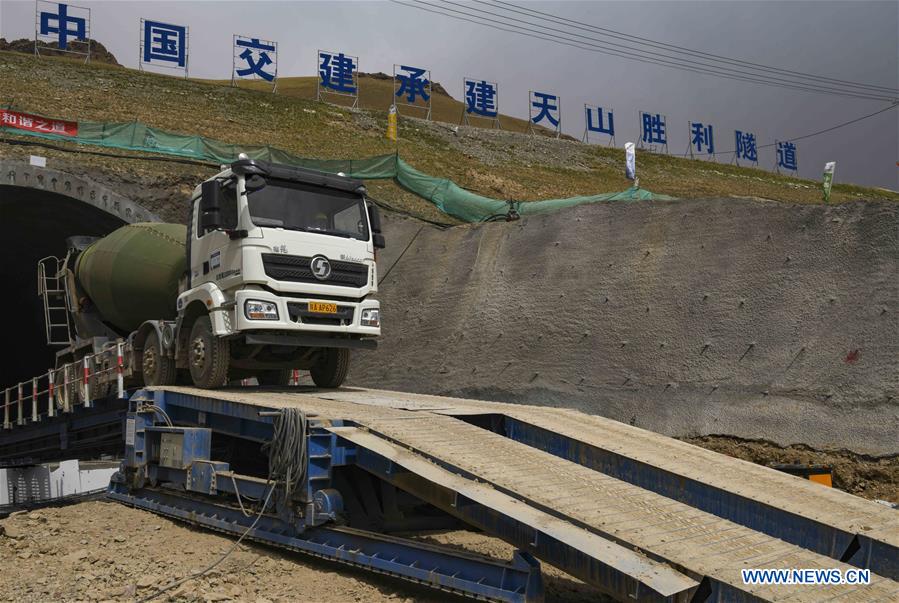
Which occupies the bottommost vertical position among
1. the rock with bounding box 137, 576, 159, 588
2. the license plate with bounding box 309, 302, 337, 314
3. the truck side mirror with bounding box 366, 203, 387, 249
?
the rock with bounding box 137, 576, 159, 588

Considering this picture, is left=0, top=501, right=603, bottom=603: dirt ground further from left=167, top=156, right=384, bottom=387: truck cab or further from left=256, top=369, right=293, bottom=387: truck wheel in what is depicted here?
left=256, top=369, right=293, bottom=387: truck wheel

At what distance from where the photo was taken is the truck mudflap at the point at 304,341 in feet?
30.2

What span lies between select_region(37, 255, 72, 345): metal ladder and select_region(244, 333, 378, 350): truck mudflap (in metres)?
7.48

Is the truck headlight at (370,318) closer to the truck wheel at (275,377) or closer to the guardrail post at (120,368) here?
the truck wheel at (275,377)

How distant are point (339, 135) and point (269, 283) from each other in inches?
1048

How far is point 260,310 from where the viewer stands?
9125mm

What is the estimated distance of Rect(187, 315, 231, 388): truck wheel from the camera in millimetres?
9727

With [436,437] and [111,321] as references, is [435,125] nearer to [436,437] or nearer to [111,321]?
[111,321]

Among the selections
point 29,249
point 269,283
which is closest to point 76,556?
point 269,283

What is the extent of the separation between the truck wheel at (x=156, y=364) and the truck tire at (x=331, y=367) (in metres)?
2.11

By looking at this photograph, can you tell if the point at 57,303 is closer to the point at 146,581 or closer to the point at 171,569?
the point at 171,569

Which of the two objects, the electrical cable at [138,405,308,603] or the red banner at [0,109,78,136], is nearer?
the electrical cable at [138,405,308,603]

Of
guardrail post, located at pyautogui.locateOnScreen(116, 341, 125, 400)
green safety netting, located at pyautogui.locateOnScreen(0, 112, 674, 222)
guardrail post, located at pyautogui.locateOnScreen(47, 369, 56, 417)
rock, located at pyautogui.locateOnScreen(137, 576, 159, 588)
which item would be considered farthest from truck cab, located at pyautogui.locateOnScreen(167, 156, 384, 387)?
green safety netting, located at pyautogui.locateOnScreen(0, 112, 674, 222)

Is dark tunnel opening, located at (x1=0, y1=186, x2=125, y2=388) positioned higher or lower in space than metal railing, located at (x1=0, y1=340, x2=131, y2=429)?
higher
